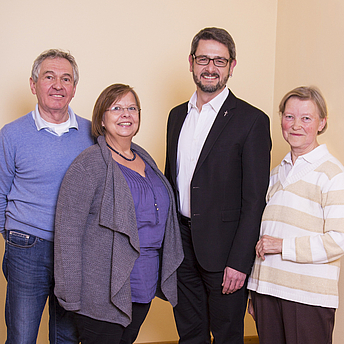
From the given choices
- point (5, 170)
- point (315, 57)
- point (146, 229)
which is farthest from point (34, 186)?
point (315, 57)

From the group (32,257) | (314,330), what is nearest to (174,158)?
(32,257)

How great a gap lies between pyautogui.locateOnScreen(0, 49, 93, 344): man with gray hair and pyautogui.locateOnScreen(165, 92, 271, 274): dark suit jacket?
0.67 m

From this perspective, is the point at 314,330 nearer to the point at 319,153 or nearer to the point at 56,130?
the point at 319,153

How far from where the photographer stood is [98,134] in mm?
1887

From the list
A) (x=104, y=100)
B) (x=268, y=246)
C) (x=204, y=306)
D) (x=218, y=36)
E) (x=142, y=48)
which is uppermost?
(x=142, y=48)

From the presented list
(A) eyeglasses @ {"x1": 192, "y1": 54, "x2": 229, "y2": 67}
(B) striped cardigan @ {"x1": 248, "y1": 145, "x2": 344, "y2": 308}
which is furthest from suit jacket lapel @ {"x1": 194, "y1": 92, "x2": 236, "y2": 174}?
(B) striped cardigan @ {"x1": 248, "y1": 145, "x2": 344, "y2": 308}

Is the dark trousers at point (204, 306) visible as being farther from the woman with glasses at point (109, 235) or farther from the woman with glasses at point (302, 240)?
the woman with glasses at point (109, 235)

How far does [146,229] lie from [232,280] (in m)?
0.51

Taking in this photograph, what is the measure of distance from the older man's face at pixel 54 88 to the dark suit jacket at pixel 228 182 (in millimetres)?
747

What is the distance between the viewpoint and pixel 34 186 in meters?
1.91

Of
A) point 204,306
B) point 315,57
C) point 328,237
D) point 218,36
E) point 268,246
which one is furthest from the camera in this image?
point 315,57

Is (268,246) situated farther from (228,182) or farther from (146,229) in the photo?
(146,229)

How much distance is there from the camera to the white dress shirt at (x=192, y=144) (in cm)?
205

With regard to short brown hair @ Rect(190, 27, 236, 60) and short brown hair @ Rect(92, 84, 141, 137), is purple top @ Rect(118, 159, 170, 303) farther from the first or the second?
short brown hair @ Rect(190, 27, 236, 60)
